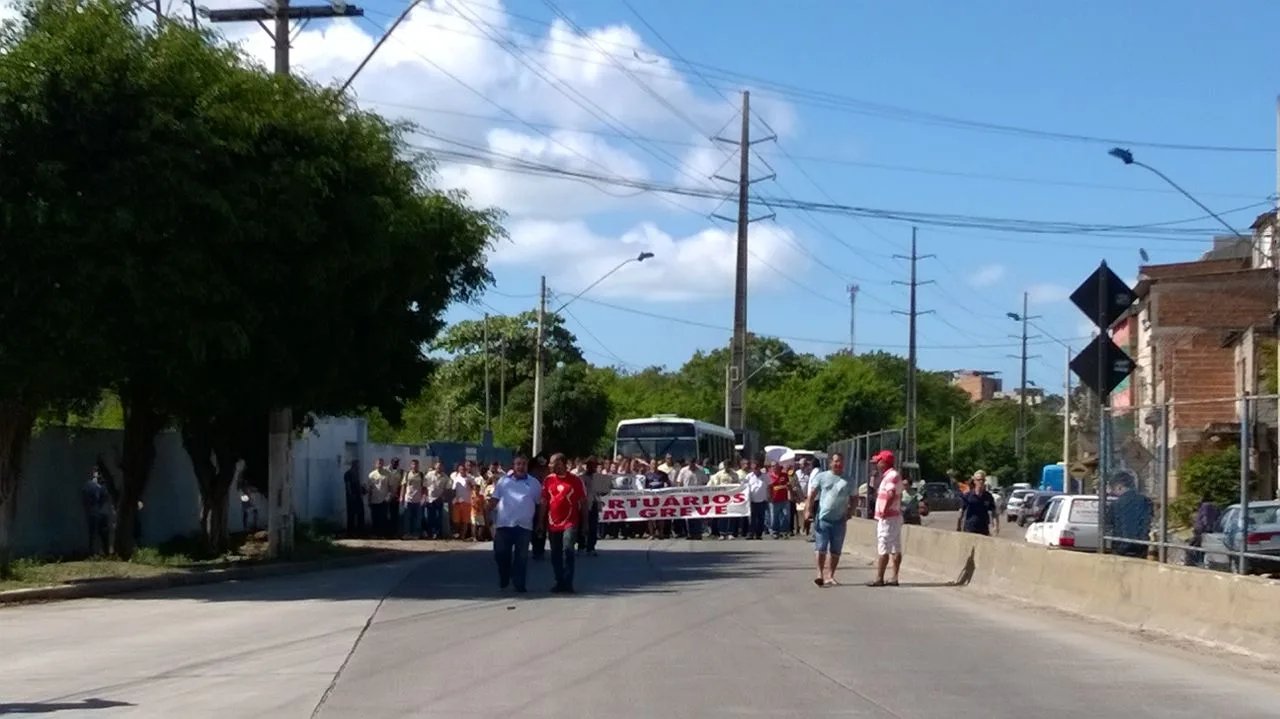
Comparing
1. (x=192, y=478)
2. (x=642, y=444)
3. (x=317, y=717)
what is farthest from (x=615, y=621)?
(x=642, y=444)

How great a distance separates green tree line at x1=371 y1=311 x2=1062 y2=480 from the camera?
263 ft

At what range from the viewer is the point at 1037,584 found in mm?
18969

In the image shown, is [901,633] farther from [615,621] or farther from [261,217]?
[261,217]

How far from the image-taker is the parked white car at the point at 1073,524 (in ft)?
104

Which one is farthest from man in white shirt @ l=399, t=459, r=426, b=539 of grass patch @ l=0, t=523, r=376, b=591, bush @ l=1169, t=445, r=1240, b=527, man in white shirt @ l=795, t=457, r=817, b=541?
bush @ l=1169, t=445, r=1240, b=527

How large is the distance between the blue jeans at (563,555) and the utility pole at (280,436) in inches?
318

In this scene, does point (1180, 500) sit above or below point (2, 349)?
below

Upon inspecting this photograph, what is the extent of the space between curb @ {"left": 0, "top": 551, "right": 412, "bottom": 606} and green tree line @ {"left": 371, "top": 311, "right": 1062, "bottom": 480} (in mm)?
34986

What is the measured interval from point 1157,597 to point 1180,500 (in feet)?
16.8

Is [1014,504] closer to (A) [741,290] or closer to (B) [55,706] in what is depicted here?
(A) [741,290]

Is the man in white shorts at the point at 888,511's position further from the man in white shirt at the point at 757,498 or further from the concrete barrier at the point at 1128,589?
the man in white shirt at the point at 757,498

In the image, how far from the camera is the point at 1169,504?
701 inches

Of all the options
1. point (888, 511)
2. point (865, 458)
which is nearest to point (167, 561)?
point (888, 511)

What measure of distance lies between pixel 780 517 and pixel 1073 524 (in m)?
7.02
